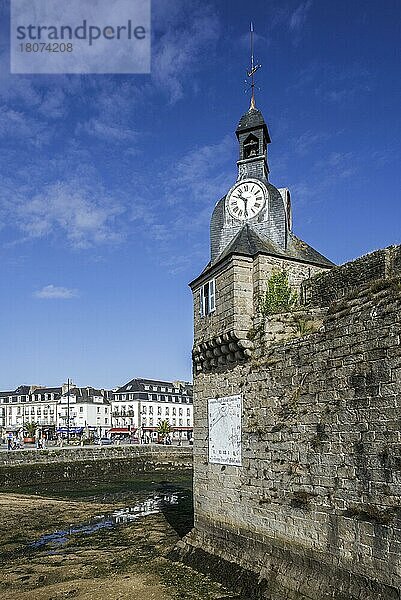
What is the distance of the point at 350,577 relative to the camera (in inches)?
380

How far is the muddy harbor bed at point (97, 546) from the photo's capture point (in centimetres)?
1350

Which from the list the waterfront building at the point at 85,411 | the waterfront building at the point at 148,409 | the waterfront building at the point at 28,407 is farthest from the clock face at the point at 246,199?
the waterfront building at the point at 28,407

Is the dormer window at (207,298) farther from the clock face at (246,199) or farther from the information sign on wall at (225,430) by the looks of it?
the clock face at (246,199)

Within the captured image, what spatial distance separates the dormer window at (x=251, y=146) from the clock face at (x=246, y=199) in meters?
1.36

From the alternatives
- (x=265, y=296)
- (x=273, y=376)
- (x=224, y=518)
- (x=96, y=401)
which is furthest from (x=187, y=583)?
(x=96, y=401)

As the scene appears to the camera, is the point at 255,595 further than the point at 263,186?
No

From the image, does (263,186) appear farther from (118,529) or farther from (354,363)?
(118,529)

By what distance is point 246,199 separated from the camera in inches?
662

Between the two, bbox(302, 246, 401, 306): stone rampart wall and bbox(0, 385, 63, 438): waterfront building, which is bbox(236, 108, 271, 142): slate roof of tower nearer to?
bbox(302, 246, 401, 306): stone rampart wall

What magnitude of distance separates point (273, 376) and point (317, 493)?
2.82m

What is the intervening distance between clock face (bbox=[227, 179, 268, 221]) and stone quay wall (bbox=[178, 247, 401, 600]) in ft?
11.5

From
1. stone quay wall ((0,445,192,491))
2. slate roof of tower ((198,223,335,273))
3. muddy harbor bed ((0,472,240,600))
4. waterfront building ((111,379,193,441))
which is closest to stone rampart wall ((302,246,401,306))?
slate roof of tower ((198,223,335,273))

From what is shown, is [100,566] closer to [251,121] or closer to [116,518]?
[116,518]

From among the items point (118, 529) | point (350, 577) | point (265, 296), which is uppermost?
point (265, 296)
